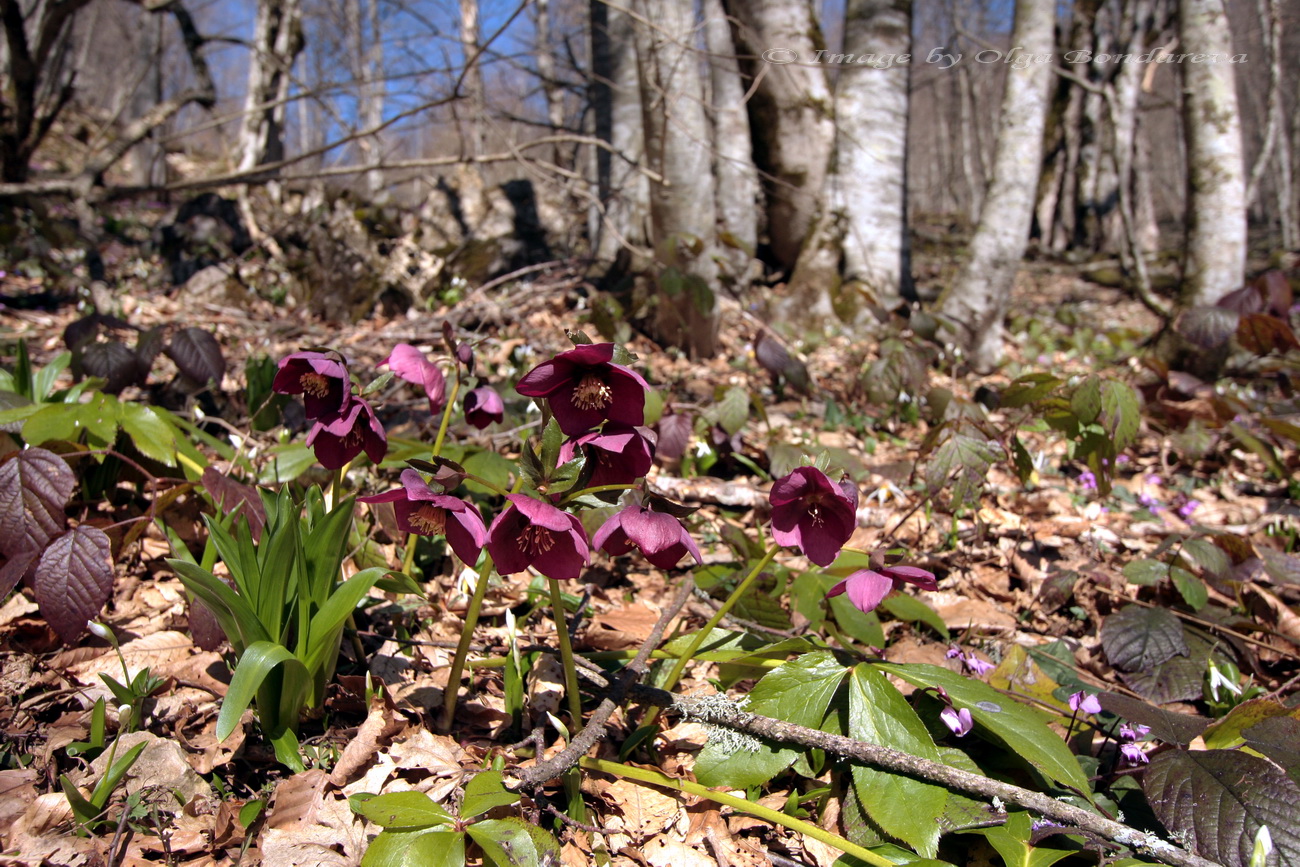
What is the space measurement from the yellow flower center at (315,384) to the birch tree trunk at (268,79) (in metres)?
7.19

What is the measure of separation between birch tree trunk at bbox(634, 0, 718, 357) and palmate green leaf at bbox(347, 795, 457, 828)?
3.05 m

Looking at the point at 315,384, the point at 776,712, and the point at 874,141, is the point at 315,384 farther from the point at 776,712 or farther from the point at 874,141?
the point at 874,141

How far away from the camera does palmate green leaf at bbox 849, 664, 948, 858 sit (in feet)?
3.87

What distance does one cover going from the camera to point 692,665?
1762 mm

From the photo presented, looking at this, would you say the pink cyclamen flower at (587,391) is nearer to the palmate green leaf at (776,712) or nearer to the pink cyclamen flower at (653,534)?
the pink cyclamen flower at (653,534)

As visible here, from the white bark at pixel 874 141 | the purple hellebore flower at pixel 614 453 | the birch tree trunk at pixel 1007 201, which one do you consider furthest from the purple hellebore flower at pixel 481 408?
the white bark at pixel 874 141

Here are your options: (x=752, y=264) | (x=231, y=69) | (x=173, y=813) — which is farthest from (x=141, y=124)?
(x=231, y=69)

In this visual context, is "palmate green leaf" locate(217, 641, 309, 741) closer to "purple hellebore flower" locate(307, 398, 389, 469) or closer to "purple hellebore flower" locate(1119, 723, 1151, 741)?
"purple hellebore flower" locate(307, 398, 389, 469)

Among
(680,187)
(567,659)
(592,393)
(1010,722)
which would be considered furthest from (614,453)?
(680,187)

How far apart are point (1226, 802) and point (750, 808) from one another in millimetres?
792

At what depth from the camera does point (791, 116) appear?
19.3ft

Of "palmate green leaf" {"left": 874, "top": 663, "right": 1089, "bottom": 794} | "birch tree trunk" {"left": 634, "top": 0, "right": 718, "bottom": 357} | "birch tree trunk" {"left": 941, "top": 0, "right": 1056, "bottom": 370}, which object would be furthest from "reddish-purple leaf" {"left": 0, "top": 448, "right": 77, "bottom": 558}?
"birch tree trunk" {"left": 941, "top": 0, "right": 1056, "bottom": 370}

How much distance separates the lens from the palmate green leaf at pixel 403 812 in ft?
3.50

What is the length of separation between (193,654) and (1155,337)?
5.79 m
